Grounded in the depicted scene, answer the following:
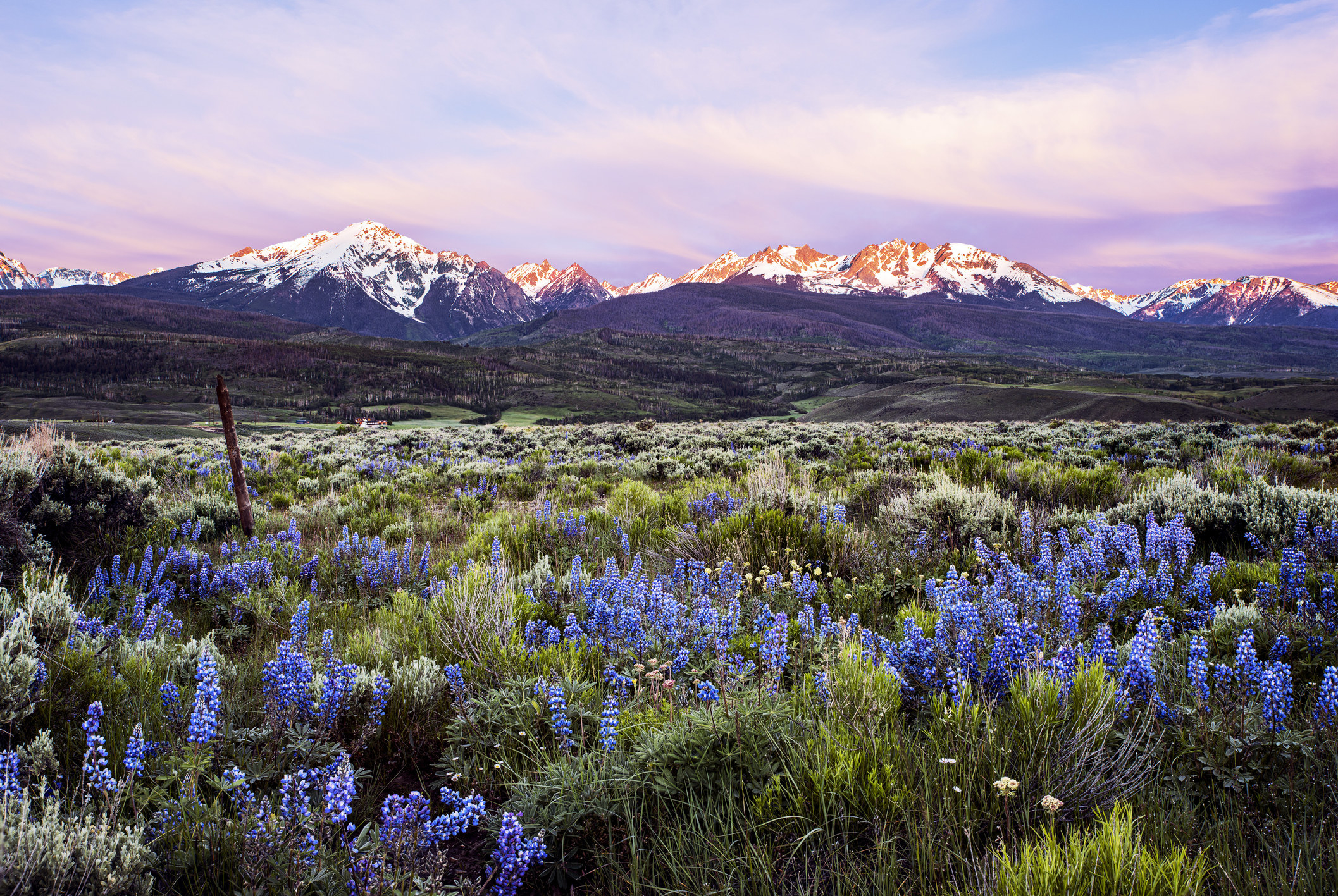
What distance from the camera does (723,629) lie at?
10.7 ft

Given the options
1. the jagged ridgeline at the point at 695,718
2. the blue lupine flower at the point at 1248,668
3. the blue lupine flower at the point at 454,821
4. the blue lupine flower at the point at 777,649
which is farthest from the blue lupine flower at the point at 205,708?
the blue lupine flower at the point at 1248,668

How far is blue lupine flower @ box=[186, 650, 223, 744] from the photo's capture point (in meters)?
1.96

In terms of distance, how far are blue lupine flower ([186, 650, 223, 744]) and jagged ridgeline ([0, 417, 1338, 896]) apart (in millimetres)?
21

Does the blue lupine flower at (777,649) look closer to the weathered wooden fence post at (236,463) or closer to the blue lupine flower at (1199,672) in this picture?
the blue lupine flower at (1199,672)

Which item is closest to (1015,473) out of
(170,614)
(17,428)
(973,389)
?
(170,614)

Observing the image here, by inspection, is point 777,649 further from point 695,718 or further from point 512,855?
point 512,855

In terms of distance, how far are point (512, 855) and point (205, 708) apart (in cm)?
119

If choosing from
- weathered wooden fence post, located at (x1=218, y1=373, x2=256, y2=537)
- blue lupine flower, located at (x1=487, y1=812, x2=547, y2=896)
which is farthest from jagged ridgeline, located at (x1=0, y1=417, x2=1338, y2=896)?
weathered wooden fence post, located at (x1=218, y1=373, x2=256, y2=537)

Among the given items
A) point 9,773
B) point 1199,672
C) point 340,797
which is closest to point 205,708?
point 9,773

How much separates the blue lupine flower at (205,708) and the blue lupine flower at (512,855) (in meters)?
1.05

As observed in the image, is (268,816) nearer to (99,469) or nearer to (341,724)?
(341,724)

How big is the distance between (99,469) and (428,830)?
6792mm

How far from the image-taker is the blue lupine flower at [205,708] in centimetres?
196

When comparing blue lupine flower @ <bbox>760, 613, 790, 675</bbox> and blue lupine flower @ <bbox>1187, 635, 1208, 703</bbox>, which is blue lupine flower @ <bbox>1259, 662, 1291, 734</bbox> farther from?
blue lupine flower @ <bbox>760, 613, 790, 675</bbox>
